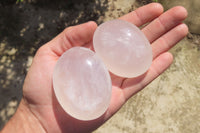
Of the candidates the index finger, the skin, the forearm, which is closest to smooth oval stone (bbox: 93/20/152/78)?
the skin

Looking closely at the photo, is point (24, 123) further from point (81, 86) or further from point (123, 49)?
Answer: point (123, 49)

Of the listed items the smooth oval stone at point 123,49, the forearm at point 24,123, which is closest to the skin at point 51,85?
the forearm at point 24,123

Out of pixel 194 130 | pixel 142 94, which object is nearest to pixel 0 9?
pixel 142 94

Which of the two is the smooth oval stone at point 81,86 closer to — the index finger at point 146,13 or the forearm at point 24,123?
the forearm at point 24,123

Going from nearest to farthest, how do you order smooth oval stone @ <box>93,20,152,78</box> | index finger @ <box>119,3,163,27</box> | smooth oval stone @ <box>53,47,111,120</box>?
smooth oval stone @ <box>53,47,111,120</box>, smooth oval stone @ <box>93,20,152,78</box>, index finger @ <box>119,3,163,27</box>

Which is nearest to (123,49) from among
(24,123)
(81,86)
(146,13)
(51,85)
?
(81,86)

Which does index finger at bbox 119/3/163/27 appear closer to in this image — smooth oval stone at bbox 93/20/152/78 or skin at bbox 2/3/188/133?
skin at bbox 2/3/188/133
